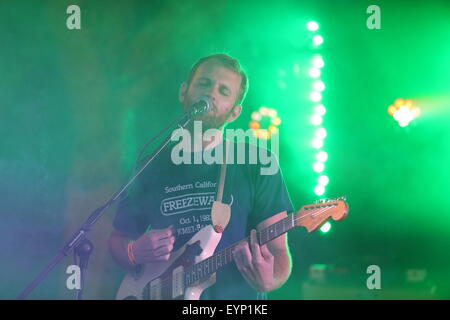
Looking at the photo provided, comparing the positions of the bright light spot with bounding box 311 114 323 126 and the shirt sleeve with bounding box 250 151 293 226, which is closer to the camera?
the shirt sleeve with bounding box 250 151 293 226

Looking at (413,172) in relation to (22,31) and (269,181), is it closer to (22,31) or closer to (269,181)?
(269,181)

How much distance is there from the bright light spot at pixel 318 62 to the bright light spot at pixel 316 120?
30 cm

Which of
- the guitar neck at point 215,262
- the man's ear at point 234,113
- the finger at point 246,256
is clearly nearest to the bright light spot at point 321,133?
the man's ear at point 234,113

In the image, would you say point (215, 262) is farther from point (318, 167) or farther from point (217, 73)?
point (217, 73)

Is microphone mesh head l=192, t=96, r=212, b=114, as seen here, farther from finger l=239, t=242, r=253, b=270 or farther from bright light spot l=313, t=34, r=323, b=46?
bright light spot l=313, t=34, r=323, b=46

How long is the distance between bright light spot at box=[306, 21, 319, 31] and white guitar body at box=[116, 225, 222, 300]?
137 centimetres

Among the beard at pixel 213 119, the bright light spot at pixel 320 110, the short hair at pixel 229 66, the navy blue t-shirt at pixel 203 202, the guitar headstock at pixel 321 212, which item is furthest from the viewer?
the bright light spot at pixel 320 110

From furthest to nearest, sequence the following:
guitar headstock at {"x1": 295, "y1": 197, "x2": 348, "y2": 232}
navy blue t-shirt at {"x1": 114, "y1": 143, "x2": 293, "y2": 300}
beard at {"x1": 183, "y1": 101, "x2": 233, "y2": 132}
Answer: beard at {"x1": 183, "y1": 101, "x2": 233, "y2": 132}
navy blue t-shirt at {"x1": 114, "y1": 143, "x2": 293, "y2": 300}
guitar headstock at {"x1": 295, "y1": 197, "x2": 348, "y2": 232}

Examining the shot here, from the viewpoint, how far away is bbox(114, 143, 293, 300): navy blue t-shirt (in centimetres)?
266

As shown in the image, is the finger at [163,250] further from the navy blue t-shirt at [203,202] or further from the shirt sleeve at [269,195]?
the shirt sleeve at [269,195]

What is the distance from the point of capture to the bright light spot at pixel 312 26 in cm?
309

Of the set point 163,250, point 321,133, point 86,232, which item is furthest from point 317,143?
point 86,232

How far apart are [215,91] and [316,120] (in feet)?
2.10

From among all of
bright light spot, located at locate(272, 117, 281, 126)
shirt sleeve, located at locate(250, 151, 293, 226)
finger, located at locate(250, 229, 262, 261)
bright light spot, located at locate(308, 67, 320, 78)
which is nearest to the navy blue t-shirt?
shirt sleeve, located at locate(250, 151, 293, 226)
